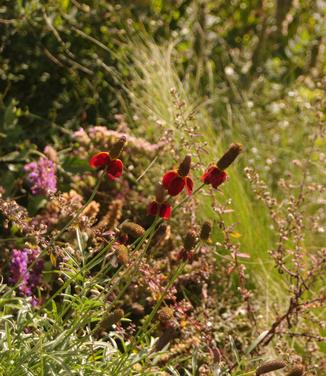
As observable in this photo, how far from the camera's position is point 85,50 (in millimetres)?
4848

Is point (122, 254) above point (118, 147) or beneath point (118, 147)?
beneath

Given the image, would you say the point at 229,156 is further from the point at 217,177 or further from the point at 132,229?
the point at 132,229

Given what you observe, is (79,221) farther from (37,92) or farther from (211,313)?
(37,92)

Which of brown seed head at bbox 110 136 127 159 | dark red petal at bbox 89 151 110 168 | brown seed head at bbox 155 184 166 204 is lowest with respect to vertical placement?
brown seed head at bbox 155 184 166 204

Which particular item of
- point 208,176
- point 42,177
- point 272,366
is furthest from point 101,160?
point 42,177

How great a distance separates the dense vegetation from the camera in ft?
7.48

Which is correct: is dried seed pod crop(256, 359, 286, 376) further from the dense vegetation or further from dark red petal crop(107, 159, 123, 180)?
dark red petal crop(107, 159, 123, 180)

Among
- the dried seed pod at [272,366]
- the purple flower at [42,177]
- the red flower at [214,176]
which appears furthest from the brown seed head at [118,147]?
the purple flower at [42,177]

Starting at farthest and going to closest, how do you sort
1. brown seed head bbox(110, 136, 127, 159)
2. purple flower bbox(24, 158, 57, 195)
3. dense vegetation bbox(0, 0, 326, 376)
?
purple flower bbox(24, 158, 57, 195) → dense vegetation bbox(0, 0, 326, 376) → brown seed head bbox(110, 136, 127, 159)

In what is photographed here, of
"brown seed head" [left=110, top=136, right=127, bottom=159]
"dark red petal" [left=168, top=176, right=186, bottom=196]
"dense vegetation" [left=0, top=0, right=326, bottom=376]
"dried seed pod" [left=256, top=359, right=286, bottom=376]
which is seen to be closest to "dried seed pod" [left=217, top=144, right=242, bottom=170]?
"dense vegetation" [left=0, top=0, right=326, bottom=376]

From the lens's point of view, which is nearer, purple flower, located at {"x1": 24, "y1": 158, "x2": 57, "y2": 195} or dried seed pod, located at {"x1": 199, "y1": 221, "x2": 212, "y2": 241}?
dried seed pod, located at {"x1": 199, "y1": 221, "x2": 212, "y2": 241}

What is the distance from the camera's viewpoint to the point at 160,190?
219cm

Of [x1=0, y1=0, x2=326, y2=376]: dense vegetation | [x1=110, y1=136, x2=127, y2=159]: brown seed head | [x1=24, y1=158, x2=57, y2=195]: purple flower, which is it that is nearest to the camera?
[x1=110, y1=136, x2=127, y2=159]: brown seed head

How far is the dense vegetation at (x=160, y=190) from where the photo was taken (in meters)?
2.28
